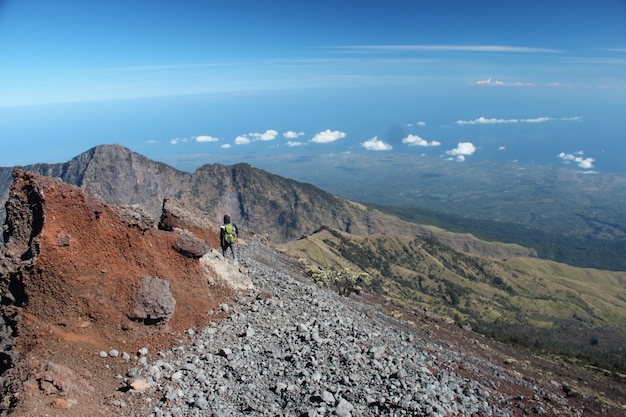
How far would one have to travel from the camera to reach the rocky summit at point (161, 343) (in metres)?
11.4

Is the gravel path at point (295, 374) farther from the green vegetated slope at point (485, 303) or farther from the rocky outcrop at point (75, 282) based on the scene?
the green vegetated slope at point (485, 303)

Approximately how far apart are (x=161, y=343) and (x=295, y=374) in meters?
4.82

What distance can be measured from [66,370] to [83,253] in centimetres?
429

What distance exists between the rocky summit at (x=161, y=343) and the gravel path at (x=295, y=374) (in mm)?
52

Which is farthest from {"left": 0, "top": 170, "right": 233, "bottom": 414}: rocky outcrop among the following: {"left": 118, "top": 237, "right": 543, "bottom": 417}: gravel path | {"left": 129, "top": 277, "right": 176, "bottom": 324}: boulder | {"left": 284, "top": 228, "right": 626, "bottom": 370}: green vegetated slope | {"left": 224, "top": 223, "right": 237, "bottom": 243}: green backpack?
{"left": 284, "top": 228, "right": 626, "bottom": 370}: green vegetated slope

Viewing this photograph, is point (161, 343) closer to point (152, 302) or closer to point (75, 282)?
point (152, 302)

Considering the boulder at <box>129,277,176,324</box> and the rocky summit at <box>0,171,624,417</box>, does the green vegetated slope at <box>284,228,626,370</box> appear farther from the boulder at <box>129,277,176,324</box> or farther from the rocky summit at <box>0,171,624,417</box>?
the boulder at <box>129,277,176,324</box>

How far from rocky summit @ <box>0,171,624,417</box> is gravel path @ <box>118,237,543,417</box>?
2.1 inches

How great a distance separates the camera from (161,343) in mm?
13898

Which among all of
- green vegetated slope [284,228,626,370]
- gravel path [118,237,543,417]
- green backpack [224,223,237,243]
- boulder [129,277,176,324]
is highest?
green backpack [224,223,237,243]

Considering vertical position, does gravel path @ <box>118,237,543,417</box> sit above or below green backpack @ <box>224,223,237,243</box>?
below

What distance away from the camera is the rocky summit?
11375 mm

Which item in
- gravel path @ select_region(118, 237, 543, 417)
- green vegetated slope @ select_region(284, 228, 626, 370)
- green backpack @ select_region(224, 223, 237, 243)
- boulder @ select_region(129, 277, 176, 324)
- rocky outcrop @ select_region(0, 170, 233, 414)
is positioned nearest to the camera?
rocky outcrop @ select_region(0, 170, 233, 414)

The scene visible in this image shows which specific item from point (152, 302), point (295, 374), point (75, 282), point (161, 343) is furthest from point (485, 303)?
point (75, 282)
